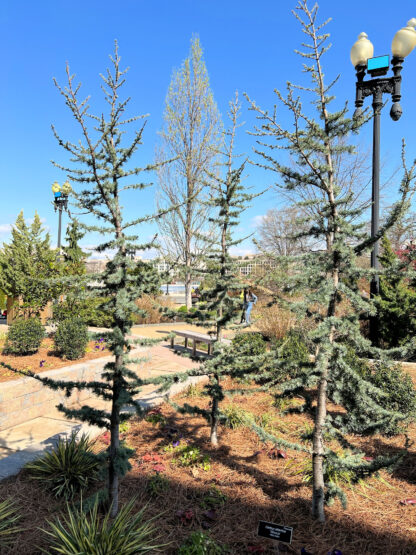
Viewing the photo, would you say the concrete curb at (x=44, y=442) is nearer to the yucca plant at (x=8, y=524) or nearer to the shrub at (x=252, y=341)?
the yucca plant at (x=8, y=524)

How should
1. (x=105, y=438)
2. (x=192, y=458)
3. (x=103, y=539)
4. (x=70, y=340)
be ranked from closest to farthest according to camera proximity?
1. (x=103, y=539)
2. (x=192, y=458)
3. (x=105, y=438)
4. (x=70, y=340)

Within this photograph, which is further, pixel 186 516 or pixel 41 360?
pixel 41 360

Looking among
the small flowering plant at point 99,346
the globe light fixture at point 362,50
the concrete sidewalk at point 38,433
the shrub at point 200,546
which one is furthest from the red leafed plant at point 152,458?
the globe light fixture at point 362,50

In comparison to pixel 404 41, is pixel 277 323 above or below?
below

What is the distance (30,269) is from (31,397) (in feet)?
16.8

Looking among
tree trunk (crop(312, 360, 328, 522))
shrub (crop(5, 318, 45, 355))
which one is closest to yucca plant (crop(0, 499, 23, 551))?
tree trunk (crop(312, 360, 328, 522))

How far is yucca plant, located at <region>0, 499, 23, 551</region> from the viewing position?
259 cm

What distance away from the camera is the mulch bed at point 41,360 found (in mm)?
5984

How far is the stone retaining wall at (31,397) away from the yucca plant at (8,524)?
97.7 inches

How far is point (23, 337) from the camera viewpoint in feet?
22.5

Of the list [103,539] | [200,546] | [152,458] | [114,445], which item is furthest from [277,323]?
[103,539]

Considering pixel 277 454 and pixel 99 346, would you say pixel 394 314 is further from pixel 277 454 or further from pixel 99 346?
pixel 99 346

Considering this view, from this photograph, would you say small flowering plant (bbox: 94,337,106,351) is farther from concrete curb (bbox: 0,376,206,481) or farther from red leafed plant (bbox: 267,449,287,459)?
red leafed plant (bbox: 267,449,287,459)

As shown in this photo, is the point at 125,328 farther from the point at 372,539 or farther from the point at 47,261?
the point at 47,261
